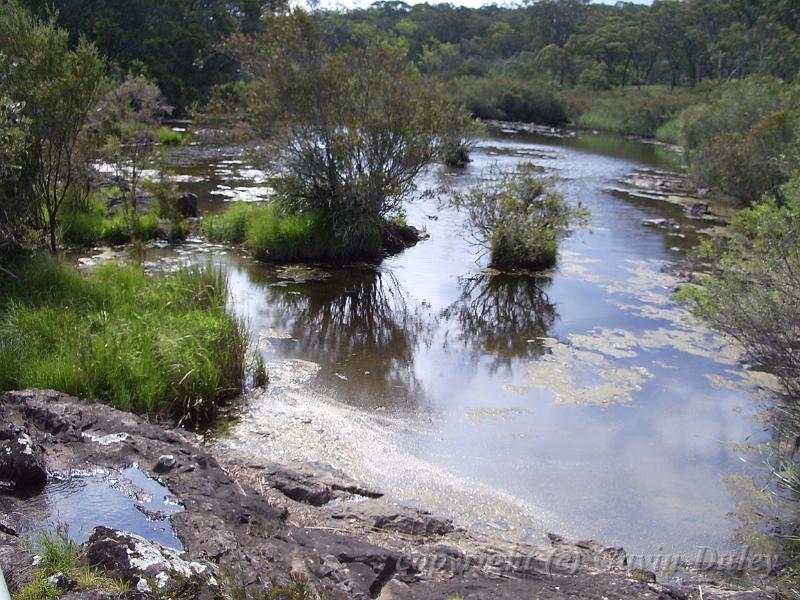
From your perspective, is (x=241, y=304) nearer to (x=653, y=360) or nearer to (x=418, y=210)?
(x=653, y=360)

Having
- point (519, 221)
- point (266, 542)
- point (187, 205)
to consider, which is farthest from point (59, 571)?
point (187, 205)

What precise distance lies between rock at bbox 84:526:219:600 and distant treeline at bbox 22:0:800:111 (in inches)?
455

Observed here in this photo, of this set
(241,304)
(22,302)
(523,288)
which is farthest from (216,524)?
(523,288)

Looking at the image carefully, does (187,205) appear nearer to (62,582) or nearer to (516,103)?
(62,582)

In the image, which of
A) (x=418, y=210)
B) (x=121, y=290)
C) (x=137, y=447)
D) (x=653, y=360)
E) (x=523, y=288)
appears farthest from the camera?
(x=418, y=210)

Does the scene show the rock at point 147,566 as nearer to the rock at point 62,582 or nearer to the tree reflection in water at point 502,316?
the rock at point 62,582

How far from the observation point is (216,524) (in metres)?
4.07

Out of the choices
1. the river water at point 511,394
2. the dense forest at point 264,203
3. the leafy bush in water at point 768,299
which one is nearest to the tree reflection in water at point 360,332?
the river water at point 511,394

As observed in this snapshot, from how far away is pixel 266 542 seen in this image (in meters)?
3.95

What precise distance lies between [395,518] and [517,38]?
87.2m

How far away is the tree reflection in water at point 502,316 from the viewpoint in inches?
367

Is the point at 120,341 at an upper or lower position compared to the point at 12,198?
lower

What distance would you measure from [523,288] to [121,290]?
657cm

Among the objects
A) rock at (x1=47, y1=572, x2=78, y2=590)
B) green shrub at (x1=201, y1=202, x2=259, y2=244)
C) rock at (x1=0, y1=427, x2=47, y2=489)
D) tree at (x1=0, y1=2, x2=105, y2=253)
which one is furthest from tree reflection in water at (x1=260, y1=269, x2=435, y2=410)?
rock at (x1=47, y1=572, x2=78, y2=590)
